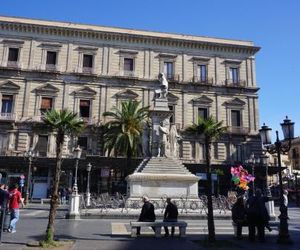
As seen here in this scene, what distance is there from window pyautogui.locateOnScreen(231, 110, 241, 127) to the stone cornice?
746 centimetres

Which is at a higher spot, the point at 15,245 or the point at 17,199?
the point at 17,199

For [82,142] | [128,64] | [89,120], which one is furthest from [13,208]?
[128,64]

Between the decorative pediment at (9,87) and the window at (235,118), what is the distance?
23.7m

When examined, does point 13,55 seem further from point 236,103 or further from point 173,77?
point 236,103

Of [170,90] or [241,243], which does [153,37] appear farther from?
[241,243]

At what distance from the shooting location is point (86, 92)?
39.0 metres

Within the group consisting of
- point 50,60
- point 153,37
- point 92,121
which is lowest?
point 92,121

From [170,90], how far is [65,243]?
32727mm

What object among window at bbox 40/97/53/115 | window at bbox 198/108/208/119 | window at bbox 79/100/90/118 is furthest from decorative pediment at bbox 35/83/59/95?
window at bbox 198/108/208/119

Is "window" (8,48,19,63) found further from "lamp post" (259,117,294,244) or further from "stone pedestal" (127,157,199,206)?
"lamp post" (259,117,294,244)

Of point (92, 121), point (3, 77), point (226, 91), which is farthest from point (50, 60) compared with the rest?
point (226, 91)

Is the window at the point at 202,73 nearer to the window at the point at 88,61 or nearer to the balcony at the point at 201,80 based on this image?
the balcony at the point at 201,80

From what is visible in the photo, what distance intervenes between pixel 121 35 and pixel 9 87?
521 inches

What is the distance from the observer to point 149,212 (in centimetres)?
1157
